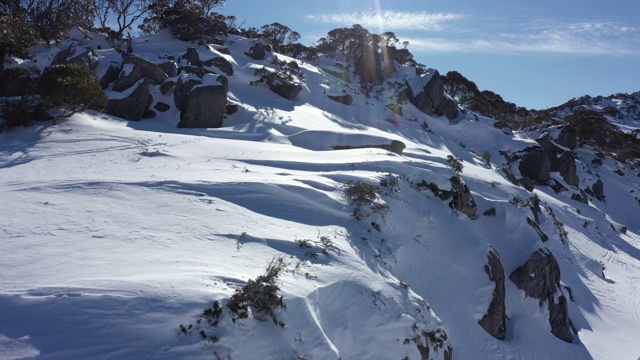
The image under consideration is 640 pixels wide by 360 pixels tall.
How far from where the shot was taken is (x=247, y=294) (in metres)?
4.26

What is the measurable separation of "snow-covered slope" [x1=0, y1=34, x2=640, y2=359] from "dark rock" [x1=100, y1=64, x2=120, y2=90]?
3645 mm

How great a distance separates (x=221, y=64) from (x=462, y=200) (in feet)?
60.4

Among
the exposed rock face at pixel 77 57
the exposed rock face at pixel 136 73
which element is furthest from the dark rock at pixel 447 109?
the exposed rock face at pixel 77 57

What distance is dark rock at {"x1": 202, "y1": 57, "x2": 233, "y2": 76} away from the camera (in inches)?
921

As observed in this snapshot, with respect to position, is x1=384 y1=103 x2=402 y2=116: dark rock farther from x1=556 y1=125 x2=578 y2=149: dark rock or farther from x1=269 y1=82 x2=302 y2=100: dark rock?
x1=556 y1=125 x2=578 y2=149: dark rock

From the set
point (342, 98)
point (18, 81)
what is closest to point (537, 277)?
point (18, 81)

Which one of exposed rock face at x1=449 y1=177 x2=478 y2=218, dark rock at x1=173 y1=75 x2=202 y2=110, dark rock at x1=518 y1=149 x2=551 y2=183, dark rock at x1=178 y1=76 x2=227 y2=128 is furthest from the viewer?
dark rock at x1=518 y1=149 x2=551 y2=183

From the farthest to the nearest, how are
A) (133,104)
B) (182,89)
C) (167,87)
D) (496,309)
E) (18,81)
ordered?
(167,87), (182,89), (133,104), (18,81), (496,309)

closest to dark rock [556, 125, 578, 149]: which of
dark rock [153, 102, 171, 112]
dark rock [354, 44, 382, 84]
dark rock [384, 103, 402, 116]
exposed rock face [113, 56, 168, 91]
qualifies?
dark rock [384, 103, 402, 116]

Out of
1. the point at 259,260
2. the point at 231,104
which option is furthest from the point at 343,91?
the point at 259,260

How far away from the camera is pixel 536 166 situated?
2753 cm

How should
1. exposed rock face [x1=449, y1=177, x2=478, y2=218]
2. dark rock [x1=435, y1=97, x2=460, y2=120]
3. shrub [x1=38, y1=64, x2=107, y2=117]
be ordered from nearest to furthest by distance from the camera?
exposed rock face [x1=449, y1=177, x2=478, y2=218] → shrub [x1=38, y1=64, x2=107, y2=117] → dark rock [x1=435, y1=97, x2=460, y2=120]

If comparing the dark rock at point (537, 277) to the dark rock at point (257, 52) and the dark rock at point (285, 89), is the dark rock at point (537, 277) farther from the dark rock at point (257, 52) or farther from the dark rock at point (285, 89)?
the dark rock at point (257, 52)

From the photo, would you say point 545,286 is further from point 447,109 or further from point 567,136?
point 567,136
